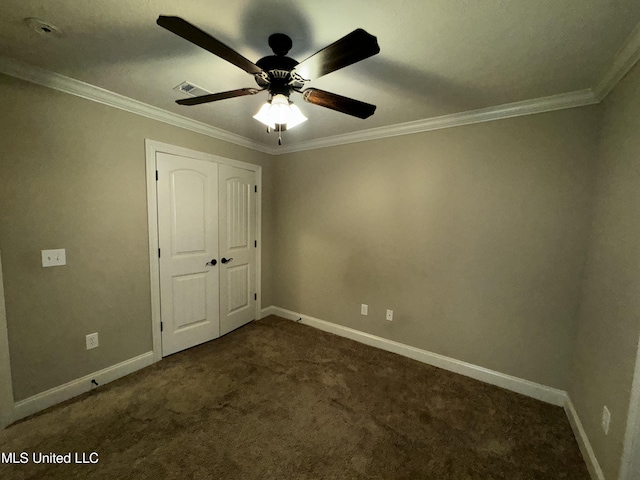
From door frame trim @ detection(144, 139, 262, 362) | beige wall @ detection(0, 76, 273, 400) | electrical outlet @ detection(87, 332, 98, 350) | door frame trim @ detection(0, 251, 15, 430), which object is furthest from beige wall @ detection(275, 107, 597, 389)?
door frame trim @ detection(0, 251, 15, 430)

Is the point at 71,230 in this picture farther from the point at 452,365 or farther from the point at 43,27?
the point at 452,365

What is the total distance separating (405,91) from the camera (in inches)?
72.9

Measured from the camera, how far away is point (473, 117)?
2.17 meters

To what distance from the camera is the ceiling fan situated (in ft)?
3.02

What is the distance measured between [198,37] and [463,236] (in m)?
2.37

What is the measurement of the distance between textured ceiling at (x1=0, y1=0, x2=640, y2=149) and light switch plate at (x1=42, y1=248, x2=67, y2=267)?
1.26 m

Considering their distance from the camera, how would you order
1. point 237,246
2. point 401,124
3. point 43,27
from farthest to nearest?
1. point 237,246
2. point 401,124
3. point 43,27

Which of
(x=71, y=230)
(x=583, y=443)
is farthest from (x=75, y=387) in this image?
(x=583, y=443)

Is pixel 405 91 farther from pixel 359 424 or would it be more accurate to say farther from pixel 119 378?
pixel 119 378

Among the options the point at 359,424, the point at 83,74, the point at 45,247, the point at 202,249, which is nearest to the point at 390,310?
the point at 359,424

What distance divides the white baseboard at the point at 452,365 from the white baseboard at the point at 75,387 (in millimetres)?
1786

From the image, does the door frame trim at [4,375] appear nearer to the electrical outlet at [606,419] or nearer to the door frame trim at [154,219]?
the door frame trim at [154,219]

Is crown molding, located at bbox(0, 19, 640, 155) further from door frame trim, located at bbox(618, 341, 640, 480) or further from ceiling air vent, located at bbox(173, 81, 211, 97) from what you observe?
door frame trim, located at bbox(618, 341, 640, 480)

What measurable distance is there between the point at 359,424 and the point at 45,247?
8.52ft
